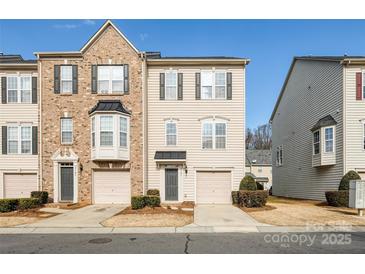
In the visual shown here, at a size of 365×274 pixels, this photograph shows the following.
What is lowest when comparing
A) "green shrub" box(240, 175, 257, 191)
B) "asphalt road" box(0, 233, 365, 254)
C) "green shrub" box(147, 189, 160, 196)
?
"green shrub" box(147, 189, 160, 196)

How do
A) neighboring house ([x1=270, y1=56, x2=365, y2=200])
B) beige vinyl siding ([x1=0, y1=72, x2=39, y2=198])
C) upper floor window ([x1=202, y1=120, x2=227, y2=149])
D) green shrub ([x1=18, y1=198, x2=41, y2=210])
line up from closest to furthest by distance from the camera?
green shrub ([x1=18, y1=198, x2=41, y2=210]), neighboring house ([x1=270, y1=56, x2=365, y2=200]), upper floor window ([x1=202, y1=120, x2=227, y2=149]), beige vinyl siding ([x1=0, y1=72, x2=39, y2=198])

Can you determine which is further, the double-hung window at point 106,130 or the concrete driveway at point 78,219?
the double-hung window at point 106,130

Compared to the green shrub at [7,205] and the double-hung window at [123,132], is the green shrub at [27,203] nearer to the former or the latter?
the green shrub at [7,205]

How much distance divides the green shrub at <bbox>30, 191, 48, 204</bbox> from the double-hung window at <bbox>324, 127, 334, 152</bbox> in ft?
60.3

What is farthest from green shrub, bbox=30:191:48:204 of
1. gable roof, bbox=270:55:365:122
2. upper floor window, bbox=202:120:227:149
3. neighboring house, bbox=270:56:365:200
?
gable roof, bbox=270:55:365:122

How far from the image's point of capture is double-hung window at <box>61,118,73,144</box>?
17141 millimetres

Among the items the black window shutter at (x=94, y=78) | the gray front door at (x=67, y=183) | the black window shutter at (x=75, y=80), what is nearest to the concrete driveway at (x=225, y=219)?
the gray front door at (x=67, y=183)

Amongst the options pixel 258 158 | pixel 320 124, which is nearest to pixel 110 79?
pixel 320 124

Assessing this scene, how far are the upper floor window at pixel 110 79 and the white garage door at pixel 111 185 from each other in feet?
17.7

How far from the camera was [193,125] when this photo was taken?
1758cm

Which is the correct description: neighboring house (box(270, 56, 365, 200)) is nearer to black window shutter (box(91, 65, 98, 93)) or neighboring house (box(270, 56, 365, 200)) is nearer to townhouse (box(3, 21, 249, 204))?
townhouse (box(3, 21, 249, 204))

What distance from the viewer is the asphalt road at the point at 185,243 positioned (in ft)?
23.3

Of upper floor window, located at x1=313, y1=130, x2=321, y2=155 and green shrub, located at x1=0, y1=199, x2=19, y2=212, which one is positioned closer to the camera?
green shrub, located at x1=0, y1=199, x2=19, y2=212

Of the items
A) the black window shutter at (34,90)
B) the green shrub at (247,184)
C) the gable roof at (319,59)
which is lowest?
the green shrub at (247,184)
